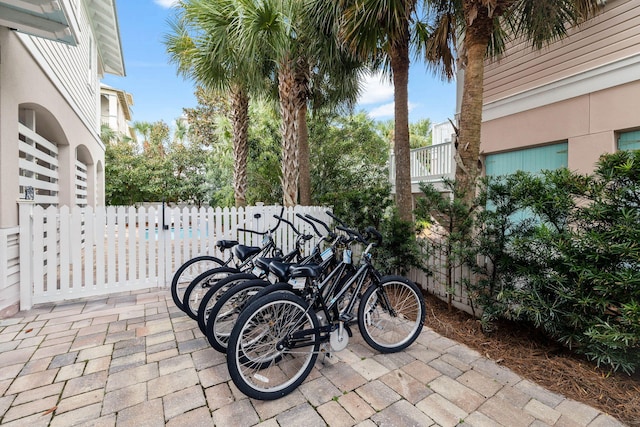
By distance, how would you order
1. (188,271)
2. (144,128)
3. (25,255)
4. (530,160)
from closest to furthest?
(25,255) → (188,271) → (530,160) → (144,128)

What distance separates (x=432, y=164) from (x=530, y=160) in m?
3.95

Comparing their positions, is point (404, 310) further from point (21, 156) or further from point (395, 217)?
point (21, 156)

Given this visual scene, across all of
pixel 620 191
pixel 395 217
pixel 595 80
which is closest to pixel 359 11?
pixel 395 217

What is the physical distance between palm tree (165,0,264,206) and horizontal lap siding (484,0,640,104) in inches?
204

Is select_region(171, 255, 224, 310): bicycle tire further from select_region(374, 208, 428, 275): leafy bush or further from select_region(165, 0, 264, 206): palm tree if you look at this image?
select_region(165, 0, 264, 206): palm tree

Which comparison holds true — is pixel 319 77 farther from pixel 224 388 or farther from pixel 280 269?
pixel 224 388

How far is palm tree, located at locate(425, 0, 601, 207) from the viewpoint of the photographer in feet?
11.8

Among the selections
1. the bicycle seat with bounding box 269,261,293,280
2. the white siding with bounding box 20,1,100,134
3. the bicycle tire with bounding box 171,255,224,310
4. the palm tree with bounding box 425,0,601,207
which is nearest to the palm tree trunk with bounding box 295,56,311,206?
the palm tree with bounding box 425,0,601,207

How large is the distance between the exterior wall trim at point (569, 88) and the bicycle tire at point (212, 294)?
6.04 m

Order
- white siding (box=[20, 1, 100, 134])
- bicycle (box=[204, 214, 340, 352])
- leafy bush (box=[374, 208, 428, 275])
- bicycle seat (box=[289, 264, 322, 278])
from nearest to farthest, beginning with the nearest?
bicycle seat (box=[289, 264, 322, 278]), bicycle (box=[204, 214, 340, 352]), leafy bush (box=[374, 208, 428, 275]), white siding (box=[20, 1, 100, 134])

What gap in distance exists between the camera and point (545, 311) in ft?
7.91

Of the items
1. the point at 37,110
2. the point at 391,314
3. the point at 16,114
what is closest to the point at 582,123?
the point at 391,314

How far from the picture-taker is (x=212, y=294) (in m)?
2.72

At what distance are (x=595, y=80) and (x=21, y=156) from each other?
8835 millimetres
